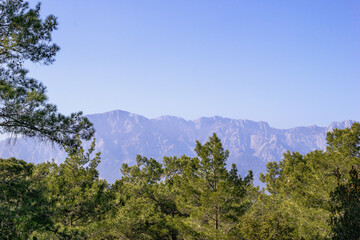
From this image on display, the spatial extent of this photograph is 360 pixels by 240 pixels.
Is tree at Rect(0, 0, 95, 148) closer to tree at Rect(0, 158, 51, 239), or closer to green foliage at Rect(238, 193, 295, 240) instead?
tree at Rect(0, 158, 51, 239)

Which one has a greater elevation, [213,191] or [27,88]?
[27,88]

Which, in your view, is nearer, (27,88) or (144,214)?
(27,88)

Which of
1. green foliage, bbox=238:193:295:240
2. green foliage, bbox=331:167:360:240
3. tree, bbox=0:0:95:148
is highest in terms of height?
tree, bbox=0:0:95:148

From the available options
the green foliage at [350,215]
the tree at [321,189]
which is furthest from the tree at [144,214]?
the green foliage at [350,215]

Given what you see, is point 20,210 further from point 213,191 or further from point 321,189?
point 321,189

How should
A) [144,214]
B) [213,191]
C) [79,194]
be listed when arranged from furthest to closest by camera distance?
1. [144,214]
2. [213,191]
3. [79,194]

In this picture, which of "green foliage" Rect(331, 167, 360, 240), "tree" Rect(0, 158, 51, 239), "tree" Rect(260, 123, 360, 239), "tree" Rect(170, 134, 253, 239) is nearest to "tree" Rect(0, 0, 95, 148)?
"tree" Rect(0, 158, 51, 239)

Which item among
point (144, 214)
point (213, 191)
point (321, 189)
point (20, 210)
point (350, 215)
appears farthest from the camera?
point (321, 189)

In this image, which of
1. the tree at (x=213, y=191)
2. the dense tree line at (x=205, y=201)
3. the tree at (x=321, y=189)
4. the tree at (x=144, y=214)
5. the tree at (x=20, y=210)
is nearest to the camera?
the tree at (x=20, y=210)

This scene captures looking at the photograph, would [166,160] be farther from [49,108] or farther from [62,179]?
[49,108]

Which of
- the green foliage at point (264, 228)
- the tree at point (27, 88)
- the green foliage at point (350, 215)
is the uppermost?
the tree at point (27, 88)

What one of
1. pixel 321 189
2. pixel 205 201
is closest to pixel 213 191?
pixel 205 201

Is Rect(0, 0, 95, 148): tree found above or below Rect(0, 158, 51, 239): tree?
above

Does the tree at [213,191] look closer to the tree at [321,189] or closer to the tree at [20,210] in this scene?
the tree at [321,189]
